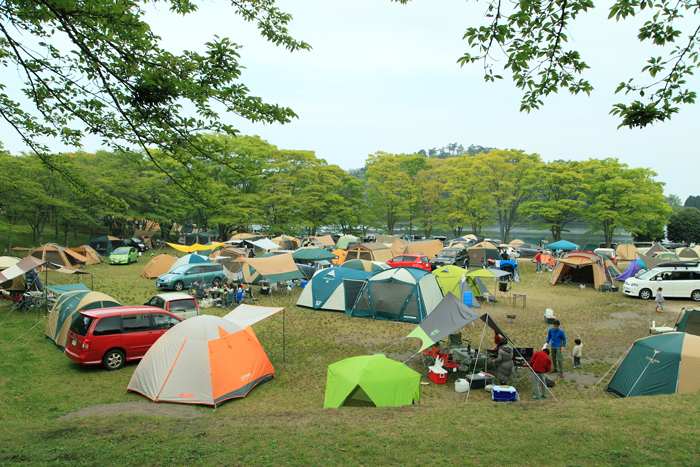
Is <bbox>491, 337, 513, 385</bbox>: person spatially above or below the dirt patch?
above

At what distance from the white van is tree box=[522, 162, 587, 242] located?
60.7 ft

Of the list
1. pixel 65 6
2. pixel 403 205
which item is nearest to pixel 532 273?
pixel 403 205

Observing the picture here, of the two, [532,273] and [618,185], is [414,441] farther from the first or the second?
[618,185]

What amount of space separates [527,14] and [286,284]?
15.0 m

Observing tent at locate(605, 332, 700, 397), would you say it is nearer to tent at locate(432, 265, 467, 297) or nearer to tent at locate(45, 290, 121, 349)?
tent at locate(432, 265, 467, 297)

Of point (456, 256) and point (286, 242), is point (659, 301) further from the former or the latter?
point (286, 242)

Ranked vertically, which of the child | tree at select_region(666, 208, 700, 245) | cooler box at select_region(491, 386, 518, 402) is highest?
tree at select_region(666, 208, 700, 245)

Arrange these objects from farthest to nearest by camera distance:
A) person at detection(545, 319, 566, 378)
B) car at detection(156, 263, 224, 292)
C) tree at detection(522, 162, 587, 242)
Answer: tree at detection(522, 162, 587, 242), car at detection(156, 263, 224, 292), person at detection(545, 319, 566, 378)

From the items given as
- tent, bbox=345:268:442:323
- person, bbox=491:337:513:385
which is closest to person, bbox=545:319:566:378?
person, bbox=491:337:513:385

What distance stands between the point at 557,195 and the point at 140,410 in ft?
125

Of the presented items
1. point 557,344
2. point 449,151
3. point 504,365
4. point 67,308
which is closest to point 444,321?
point 504,365

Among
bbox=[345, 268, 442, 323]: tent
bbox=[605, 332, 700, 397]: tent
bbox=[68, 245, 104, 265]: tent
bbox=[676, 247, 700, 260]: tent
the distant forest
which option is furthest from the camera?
the distant forest

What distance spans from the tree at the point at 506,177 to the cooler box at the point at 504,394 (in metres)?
34.7

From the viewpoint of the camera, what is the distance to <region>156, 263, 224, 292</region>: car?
1706 centimetres
